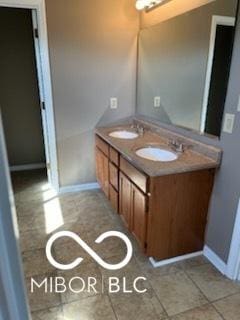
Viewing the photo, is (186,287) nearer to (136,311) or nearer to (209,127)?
(136,311)

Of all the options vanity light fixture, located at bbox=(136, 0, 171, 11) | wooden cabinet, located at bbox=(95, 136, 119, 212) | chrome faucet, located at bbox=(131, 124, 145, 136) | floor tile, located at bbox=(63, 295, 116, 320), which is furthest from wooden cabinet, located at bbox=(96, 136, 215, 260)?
vanity light fixture, located at bbox=(136, 0, 171, 11)

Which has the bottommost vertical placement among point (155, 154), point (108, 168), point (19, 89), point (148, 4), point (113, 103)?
point (108, 168)

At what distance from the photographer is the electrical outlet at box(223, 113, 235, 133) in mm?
1611

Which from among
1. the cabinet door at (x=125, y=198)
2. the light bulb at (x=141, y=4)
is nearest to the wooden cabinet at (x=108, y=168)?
the cabinet door at (x=125, y=198)

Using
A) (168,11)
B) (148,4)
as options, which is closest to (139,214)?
(168,11)

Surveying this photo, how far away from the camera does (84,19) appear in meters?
2.53

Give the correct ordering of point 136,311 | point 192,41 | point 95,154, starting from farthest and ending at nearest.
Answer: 1. point 95,154
2. point 192,41
3. point 136,311

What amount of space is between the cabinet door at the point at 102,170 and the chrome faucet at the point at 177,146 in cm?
74

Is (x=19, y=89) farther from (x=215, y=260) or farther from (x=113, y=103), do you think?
(x=215, y=260)

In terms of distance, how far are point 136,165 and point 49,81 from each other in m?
1.46

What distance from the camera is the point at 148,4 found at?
2.42m

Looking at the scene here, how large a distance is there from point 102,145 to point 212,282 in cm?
162

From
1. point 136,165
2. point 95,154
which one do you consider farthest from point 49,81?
point 136,165

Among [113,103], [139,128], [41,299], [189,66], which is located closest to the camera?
[41,299]
